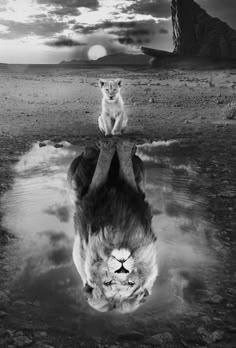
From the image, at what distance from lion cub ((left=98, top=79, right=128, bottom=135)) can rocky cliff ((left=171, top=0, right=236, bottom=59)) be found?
1089cm

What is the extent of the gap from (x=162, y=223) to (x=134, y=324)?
116cm

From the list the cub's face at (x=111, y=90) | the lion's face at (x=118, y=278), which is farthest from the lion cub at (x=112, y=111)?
the lion's face at (x=118, y=278)

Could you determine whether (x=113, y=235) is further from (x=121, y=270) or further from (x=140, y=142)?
(x=140, y=142)

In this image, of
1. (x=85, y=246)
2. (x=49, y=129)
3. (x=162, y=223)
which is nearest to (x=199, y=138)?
(x=49, y=129)

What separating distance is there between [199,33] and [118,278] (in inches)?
606

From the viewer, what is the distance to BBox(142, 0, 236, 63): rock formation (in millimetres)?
15906

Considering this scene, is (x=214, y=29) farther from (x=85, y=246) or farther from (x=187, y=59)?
(x=85, y=246)

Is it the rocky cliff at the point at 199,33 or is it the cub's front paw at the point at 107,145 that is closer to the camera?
the cub's front paw at the point at 107,145

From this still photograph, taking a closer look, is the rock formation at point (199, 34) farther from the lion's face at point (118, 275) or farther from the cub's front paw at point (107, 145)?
the lion's face at point (118, 275)

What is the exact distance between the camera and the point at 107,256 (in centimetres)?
207

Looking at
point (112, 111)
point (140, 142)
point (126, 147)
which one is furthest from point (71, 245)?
point (112, 111)

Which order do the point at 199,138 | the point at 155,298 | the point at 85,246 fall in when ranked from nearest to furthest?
the point at 155,298
the point at 85,246
the point at 199,138

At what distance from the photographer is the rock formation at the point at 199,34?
15906mm

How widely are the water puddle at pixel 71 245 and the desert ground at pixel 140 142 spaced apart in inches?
0.5
